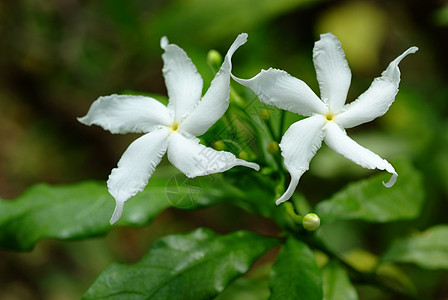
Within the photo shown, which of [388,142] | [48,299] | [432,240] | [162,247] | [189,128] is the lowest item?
[48,299]

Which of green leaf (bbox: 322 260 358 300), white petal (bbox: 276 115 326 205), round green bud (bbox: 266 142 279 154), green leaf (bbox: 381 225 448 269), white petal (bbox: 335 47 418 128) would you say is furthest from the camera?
green leaf (bbox: 381 225 448 269)

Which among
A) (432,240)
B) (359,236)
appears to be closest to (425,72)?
(359,236)

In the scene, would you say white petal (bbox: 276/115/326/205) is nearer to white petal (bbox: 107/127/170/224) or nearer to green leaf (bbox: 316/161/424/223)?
white petal (bbox: 107/127/170/224)

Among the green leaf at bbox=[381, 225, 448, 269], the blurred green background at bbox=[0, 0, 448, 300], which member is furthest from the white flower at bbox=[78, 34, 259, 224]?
the blurred green background at bbox=[0, 0, 448, 300]

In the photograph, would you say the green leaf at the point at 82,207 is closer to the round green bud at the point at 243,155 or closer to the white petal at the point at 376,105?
the round green bud at the point at 243,155

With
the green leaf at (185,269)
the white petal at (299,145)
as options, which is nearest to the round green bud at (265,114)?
the white petal at (299,145)

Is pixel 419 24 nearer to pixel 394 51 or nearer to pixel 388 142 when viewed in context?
pixel 394 51

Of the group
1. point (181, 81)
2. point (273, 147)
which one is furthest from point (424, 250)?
point (181, 81)
